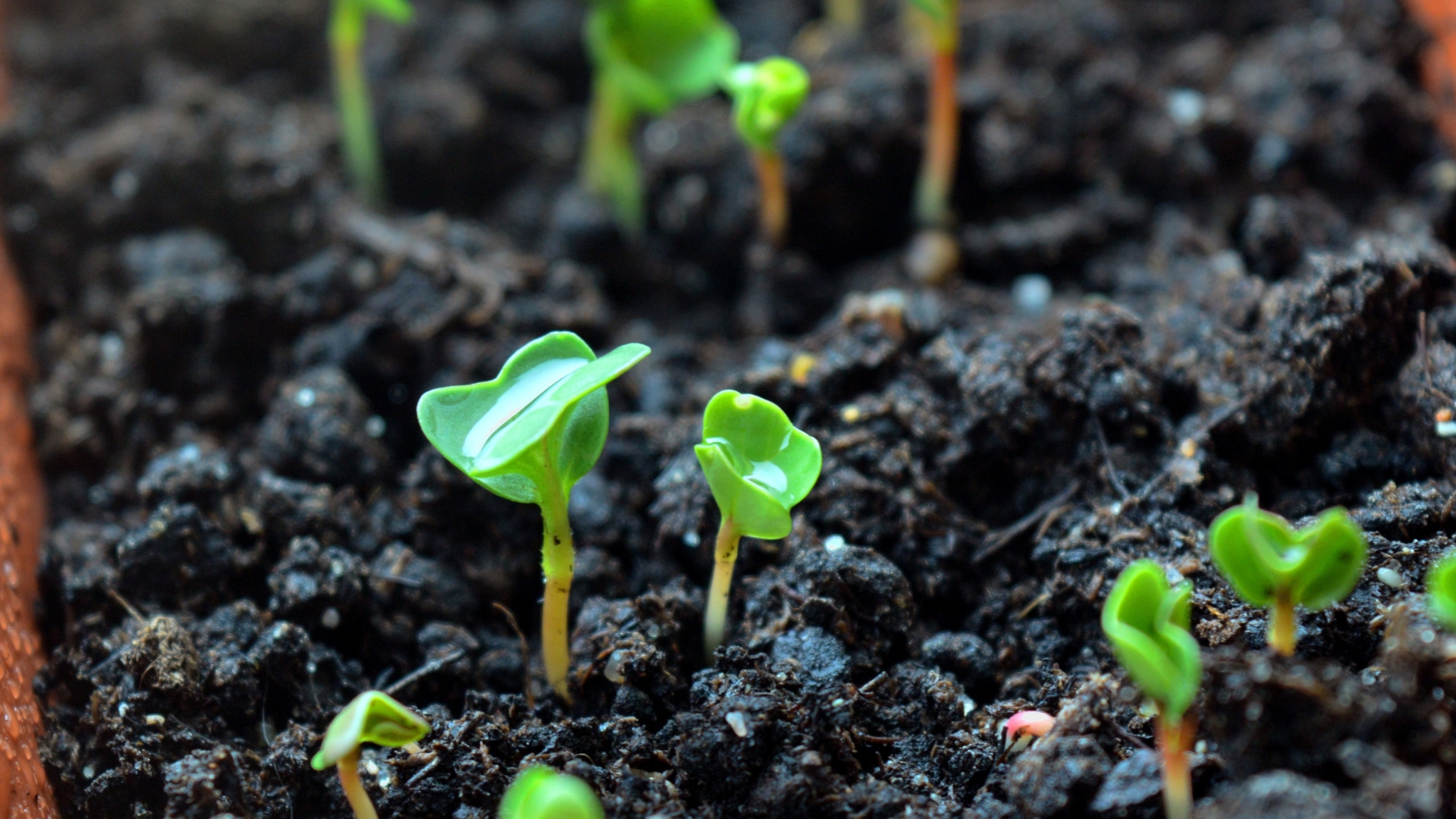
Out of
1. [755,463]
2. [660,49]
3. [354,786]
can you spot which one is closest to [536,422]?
[755,463]

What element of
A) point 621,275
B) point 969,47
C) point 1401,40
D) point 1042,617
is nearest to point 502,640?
point 1042,617

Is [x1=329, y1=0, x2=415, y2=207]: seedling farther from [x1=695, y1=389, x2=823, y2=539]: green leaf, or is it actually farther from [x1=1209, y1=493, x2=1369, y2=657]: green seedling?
[x1=1209, y1=493, x2=1369, y2=657]: green seedling

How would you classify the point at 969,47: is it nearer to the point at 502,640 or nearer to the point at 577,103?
the point at 577,103

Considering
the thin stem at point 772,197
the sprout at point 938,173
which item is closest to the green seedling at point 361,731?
the thin stem at point 772,197

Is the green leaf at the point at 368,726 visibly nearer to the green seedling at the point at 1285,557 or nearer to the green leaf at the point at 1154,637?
the green leaf at the point at 1154,637

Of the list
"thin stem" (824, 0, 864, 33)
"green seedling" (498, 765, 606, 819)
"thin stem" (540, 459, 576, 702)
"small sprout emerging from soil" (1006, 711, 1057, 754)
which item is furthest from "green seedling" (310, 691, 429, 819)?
"thin stem" (824, 0, 864, 33)

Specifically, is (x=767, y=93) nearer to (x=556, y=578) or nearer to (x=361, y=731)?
(x=556, y=578)
